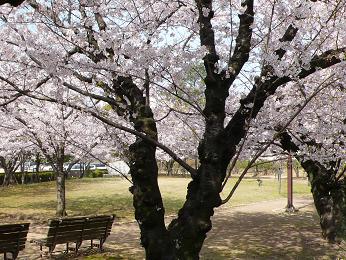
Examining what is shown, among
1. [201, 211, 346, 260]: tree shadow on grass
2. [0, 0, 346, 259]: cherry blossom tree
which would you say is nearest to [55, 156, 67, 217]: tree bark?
[201, 211, 346, 260]: tree shadow on grass

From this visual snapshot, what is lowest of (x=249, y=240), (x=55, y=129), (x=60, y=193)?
(x=249, y=240)

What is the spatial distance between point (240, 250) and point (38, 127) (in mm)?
9477

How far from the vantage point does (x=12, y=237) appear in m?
8.68

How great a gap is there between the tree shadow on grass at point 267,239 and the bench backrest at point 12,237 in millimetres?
4244

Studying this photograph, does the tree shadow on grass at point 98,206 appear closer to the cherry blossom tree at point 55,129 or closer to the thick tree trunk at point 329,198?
the cherry blossom tree at point 55,129

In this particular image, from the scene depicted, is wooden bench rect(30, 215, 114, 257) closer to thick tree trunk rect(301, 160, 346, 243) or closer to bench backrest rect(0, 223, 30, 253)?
bench backrest rect(0, 223, 30, 253)

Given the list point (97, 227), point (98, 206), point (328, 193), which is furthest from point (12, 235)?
point (98, 206)

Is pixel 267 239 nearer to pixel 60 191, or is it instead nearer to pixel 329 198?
pixel 329 198

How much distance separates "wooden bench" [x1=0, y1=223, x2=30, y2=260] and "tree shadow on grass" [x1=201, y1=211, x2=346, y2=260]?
4.25 m

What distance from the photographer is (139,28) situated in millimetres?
6645

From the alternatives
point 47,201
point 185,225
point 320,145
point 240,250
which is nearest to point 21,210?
point 47,201

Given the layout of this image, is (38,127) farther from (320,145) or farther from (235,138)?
(235,138)

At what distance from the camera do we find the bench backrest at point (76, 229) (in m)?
9.43

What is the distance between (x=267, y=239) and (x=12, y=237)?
7.48 m
